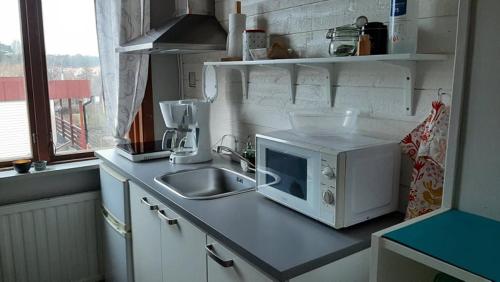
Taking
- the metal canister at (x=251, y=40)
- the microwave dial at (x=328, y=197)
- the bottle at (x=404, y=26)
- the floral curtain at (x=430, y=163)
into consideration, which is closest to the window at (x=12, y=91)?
the metal canister at (x=251, y=40)

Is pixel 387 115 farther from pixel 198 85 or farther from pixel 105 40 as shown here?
pixel 105 40

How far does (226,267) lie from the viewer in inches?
49.5

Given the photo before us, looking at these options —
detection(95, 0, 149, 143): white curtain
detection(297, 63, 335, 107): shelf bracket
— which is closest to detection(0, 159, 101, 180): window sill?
detection(95, 0, 149, 143): white curtain

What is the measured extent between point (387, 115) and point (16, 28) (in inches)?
86.5

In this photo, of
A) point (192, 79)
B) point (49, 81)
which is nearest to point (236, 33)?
point (192, 79)

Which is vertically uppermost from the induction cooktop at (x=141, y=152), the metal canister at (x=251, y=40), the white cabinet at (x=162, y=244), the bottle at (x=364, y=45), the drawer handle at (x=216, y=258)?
the metal canister at (x=251, y=40)

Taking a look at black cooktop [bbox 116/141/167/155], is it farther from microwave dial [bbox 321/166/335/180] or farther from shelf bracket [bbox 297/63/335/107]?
microwave dial [bbox 321/166/335/180]

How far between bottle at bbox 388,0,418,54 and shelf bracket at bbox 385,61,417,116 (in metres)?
0.05

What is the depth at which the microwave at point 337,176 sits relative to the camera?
1.22 meters

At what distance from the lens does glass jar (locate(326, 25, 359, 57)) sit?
138 cm

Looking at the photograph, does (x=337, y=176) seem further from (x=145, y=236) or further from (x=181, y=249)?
(x=145, y=236)

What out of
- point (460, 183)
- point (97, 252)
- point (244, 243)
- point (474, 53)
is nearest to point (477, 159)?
point (460, 183)

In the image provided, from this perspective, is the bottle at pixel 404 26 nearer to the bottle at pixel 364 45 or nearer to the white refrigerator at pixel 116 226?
the bottle at pixel 364 45

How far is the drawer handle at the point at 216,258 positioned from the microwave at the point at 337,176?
303 millimetres
